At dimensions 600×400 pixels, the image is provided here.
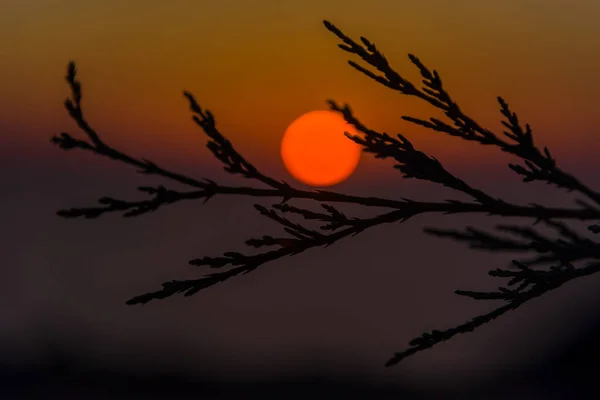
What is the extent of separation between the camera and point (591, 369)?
2327 inches

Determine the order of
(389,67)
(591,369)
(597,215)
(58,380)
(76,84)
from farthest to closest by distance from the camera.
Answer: (58,380) → (591,369) → (389,67) → (76,84) → (597,215)

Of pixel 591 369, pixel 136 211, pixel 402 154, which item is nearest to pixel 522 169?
pixel 402 154

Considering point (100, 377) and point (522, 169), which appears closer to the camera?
point (522, 169)

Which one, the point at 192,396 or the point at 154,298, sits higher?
the point at 192,396

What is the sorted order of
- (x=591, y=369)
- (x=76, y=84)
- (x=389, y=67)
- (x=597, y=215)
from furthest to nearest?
1. (x=591, y=369)
2. (x=389, y=67)
3. (x=76, y=84)
4. (x=597, y=215)

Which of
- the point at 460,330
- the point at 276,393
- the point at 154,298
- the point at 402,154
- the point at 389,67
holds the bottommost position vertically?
the point at 460,330

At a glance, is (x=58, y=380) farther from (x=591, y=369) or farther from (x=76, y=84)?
(x=76, y=84)

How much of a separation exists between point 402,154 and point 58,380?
269 feet

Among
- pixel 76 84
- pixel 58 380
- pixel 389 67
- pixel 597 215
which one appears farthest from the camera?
pixel 58 380

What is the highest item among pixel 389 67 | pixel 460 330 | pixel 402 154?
pixel 389 67

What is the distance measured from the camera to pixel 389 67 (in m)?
3.32

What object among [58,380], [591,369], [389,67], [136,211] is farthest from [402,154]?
[58,380]

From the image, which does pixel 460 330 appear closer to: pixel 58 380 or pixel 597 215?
pixel 597 215

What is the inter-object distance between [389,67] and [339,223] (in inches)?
27.1
